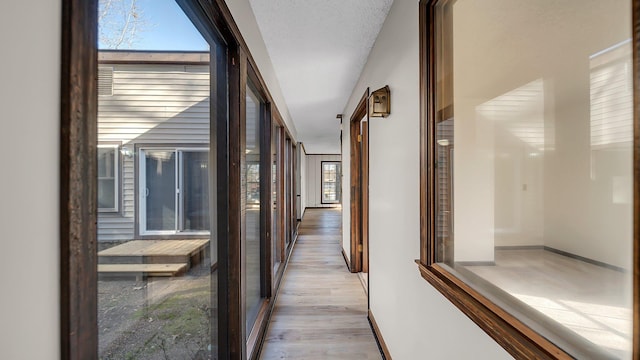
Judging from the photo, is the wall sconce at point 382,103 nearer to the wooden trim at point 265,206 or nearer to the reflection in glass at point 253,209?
the reflection in glass at point 253,209

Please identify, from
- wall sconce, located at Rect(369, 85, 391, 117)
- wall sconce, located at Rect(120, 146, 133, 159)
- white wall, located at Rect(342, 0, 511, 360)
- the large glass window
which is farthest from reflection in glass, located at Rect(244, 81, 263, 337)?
wall sconce, located at Rect(120, 146, 133, 159)

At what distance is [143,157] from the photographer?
0.86 m

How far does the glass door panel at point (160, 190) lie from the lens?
2.95 feet

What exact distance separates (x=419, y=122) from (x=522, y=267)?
2.70ft

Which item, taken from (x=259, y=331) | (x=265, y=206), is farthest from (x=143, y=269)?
(x=265, y=206)

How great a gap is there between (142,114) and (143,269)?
48cm

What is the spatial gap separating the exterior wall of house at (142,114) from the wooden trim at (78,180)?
0.10 m

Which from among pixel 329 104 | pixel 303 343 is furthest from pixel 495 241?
pixel 329 104

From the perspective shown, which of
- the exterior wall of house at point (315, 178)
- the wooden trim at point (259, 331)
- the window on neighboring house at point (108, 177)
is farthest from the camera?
the exterior wall of house at point (315, 178)

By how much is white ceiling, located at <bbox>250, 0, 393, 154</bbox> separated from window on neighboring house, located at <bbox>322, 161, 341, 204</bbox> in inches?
322

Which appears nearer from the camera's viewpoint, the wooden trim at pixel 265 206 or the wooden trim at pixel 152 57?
the wooden trim at pixel 152 57

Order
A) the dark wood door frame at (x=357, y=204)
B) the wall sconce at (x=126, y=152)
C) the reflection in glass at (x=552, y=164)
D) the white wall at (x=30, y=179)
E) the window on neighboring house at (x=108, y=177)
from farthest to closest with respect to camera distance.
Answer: the dark wood door frame at (x=357, y=204)
the wall sconce at (x=126, y=152)
the window on neighboring house at (x=108, y=177)
the reflection in glass at (x=552, y=164)
the white wall at (x=30, y=179)

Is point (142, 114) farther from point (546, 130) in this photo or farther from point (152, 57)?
point (546, 130)

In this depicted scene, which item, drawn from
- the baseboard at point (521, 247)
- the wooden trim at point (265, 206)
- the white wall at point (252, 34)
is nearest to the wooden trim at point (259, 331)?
the wooden trim at point (265, 206)
